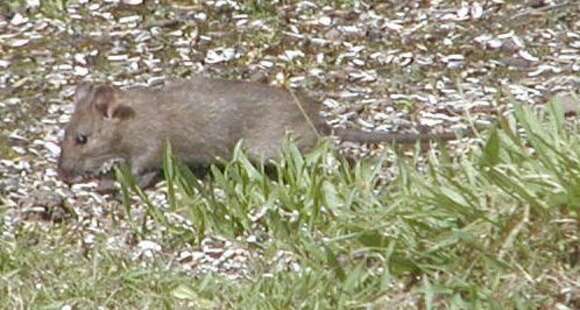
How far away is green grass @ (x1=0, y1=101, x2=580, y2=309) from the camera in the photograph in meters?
5.28

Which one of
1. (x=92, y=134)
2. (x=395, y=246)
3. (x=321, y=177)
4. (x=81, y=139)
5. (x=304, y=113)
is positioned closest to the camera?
(x=395, y=246)

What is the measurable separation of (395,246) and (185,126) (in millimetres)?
2326

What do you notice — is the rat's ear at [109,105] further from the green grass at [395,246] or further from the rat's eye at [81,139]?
the green grass at [395,246]

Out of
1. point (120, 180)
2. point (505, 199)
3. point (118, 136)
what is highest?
point (505, 199)

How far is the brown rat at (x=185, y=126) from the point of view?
7.23 meters

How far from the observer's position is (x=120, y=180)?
638cm

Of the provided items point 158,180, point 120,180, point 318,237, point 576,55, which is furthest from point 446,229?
point 576,55

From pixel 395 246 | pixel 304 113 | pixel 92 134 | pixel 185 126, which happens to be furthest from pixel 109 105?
pixel 395 246

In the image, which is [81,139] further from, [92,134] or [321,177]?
[321,177]

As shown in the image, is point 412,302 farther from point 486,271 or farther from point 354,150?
point 354,150

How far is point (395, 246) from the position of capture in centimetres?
541

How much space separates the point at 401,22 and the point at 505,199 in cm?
302

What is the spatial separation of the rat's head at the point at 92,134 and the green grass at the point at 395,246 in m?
1.14

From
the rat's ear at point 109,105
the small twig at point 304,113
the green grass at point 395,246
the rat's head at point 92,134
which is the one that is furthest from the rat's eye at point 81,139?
the green grass at point 395,246
